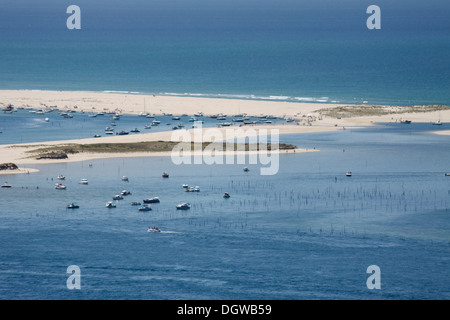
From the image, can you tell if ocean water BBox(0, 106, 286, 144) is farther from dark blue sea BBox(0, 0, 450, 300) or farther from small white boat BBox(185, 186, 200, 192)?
small white boat BBox(185, 186, 200, 192)

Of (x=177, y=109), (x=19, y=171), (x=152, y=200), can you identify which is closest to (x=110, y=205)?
(x=152, y=200)

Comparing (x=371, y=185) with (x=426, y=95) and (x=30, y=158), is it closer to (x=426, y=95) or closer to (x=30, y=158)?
(x=30, y=158)

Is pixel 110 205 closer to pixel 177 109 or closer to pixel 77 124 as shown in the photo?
pixel 77 124

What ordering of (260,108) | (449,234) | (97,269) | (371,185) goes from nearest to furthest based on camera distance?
(97,269), (449,234), (371,185), (260,108)

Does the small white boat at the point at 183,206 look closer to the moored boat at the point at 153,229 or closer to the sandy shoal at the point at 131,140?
the moored boat at the point at 153,229

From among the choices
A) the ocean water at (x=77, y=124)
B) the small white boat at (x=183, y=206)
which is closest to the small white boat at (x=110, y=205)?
the small white boat at (x=183, y=206)
